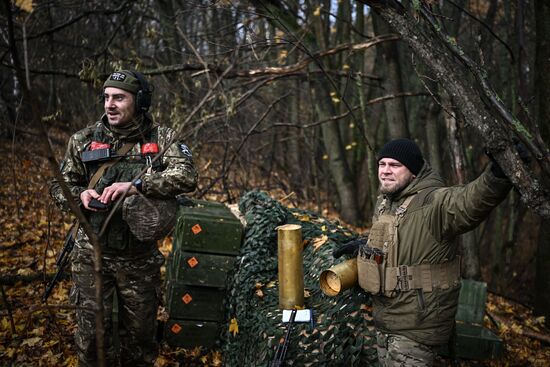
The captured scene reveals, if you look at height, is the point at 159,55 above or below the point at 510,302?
above

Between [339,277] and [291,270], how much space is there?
804 mm

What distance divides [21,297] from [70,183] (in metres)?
2.57

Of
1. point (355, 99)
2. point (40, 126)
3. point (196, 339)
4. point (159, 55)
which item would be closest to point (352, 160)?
point (355, 99)

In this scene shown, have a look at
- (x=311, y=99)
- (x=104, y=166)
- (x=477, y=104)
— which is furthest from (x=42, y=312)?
(x=311, y=99)

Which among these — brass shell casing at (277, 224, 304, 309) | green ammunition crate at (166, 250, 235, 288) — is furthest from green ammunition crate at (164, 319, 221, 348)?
brass shell casing at (277, 224, 304, 309)

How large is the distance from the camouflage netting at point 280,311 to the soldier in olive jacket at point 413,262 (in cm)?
53

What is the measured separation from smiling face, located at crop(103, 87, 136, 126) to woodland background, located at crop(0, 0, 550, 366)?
2.31 ft

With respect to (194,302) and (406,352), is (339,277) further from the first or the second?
(194,302)

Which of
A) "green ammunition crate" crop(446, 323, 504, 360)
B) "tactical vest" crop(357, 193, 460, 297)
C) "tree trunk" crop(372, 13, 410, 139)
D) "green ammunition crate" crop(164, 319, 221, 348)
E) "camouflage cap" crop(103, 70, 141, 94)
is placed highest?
"tree trunk" crop(372, 13, 410, 139)

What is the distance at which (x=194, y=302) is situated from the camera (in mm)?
5230

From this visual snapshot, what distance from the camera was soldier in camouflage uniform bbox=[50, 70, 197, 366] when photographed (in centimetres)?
398

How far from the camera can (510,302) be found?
8.85 m

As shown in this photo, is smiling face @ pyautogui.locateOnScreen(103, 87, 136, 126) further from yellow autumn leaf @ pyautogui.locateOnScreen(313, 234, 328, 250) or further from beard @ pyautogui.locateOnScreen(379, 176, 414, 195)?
yellow autumn leaf @ pyautogui.locateOnScreen(313, 234, 328, 250)

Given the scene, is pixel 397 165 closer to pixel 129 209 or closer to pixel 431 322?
pixel 431 322
